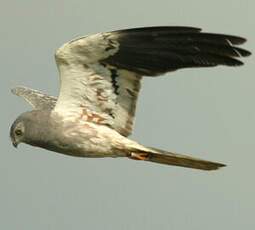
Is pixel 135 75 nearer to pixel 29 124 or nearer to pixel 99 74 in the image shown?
pixel 99 74

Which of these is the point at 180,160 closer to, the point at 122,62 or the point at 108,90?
the point at 108,90

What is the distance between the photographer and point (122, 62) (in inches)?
730

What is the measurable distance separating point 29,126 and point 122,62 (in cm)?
181

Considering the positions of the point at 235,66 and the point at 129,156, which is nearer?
the point at 235,66

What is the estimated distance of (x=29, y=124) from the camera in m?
18.8

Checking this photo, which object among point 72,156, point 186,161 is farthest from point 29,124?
point 186,161

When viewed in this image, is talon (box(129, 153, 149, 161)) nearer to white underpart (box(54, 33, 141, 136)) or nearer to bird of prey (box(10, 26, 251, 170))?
bird of prey (box(10, 26, 251, 170))

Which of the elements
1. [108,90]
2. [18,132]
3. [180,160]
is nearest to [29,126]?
[18,132]

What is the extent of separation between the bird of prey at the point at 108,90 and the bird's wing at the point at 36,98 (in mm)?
2573

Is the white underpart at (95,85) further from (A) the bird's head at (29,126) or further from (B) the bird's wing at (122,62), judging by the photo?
(A) the bird's head at (29,126)

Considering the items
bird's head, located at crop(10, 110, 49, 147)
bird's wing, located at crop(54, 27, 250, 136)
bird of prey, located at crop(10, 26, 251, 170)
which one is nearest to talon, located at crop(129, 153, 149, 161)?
bird of prey, located at crop(10, 26, 251, 170)

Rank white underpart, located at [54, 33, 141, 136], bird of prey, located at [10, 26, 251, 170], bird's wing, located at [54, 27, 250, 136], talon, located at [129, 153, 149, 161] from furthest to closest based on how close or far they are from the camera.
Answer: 1. talon, located at [129, 153, 149, 161]
2. white underpart, located at [54, 33, 141, 136]
3. bird of prey, located at [10, 26, 251, 170]
4. bird's wing, located at [54, 27, 250, 136]

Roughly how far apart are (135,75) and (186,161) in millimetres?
1592

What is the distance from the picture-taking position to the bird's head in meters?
18.7
